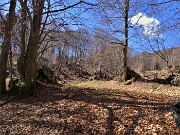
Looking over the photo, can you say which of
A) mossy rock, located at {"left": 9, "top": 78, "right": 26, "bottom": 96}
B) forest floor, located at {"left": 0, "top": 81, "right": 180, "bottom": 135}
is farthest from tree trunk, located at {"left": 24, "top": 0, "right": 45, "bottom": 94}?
forest floor, located at {"left": 0, "top": 81, "right": 180, "bottom": 135}

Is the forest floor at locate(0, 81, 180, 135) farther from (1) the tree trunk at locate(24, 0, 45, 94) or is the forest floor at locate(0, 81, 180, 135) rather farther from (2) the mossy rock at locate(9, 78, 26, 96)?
(1) the tree trunk at locate(24, 0, 45, 94)

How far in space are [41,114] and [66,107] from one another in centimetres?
92

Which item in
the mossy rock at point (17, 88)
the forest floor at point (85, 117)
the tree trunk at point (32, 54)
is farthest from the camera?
the mossy rock at point (17, 88)

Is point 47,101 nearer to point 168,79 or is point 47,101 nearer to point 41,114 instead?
point 41,114

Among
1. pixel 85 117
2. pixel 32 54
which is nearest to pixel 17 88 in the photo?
pixel 32 54

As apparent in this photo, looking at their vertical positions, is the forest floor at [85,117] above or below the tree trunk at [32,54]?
below

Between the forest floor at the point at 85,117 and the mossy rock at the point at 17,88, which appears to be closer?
the forest floor at the point at 85,117

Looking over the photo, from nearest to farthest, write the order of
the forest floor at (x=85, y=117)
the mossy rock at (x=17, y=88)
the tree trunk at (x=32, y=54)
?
the forest floor at (x=85, y=117), the tree trunk at (x=32, y=54), the mossy rock at (x=17, y=88)

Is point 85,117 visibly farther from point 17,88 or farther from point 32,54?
point 17,88

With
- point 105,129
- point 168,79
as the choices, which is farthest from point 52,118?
point 168,79

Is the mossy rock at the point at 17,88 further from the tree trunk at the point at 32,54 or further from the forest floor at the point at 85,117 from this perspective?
the forest floor at the point at 85,117

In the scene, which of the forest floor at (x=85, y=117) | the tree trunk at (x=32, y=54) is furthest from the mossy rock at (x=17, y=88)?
the forest floor at (x=85, y=117)

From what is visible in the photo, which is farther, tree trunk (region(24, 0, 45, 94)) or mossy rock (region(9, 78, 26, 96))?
mossy rock (region(9, 78, 26, 96))

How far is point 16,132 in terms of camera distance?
23.0 ft
